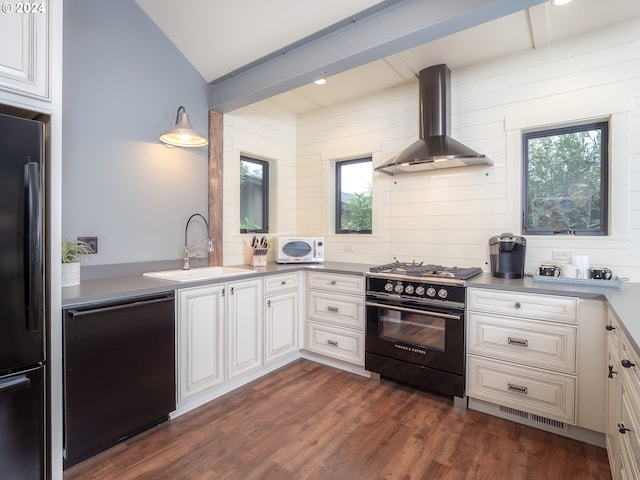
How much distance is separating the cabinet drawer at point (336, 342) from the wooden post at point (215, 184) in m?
1.13

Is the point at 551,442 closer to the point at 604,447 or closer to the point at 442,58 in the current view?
the point at 604,447

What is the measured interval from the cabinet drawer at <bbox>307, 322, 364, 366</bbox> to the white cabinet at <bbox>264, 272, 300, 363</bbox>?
0.56 ft

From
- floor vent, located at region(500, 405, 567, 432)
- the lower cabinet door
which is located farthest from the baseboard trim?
the lower cabinet door

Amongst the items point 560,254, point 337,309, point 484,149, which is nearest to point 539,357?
point 560,254

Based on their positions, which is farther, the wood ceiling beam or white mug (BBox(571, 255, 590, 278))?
white mug (BBox(571, 255, 590, 278))

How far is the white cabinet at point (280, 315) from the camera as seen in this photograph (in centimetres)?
285

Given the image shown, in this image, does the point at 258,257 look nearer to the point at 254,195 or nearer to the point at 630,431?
the point at 254,195

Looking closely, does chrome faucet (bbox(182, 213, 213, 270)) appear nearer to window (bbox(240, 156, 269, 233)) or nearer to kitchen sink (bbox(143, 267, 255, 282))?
kitchen sink (bbox(143, 267, 255, 282))

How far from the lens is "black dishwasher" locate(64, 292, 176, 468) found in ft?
5.55

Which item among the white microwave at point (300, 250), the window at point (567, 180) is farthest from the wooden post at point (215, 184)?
the window at point (567, 180)

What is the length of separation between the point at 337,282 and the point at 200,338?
1223mm

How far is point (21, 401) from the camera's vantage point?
144 cm

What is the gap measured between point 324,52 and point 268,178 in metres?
1.77

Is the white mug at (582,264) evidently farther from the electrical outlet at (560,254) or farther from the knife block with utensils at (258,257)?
the knife block with utensils at (258,257)
